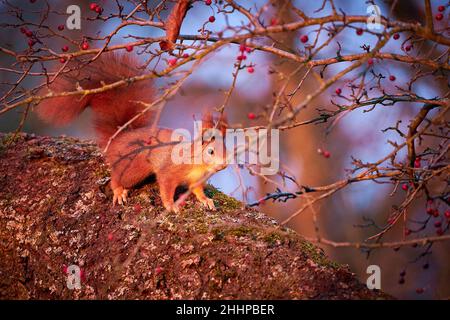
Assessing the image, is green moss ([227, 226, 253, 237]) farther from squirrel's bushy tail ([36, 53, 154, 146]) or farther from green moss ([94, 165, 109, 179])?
squirrel's bushy tail ([36, 53, 154, 146])

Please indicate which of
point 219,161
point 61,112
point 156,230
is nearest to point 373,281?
point 156,230

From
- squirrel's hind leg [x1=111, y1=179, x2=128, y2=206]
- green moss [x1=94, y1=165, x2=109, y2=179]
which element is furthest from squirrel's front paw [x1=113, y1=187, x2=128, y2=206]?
green moss [x1=94, y1=165, x2=109, y2=179]

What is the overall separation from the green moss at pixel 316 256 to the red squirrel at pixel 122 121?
2.50 feet

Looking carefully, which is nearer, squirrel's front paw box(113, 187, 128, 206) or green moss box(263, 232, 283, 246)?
green moss box(263, 232, 283, 246)

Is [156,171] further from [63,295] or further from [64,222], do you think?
[63,295]

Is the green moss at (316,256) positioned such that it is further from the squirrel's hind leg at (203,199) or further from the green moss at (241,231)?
the squirrel's hind leg at (203,199)

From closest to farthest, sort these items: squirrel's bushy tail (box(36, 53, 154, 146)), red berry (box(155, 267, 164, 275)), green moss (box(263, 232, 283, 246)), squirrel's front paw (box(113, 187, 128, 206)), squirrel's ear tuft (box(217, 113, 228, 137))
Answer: squirrel's ear tuft (box(217, 113, 228, 137)) < red berry (box(155, 267, 164, 275)) < green moss (box(263, 232, 283, 246)) < squirrel's front paw (box(113, 187, 128, 206)) < squirrel's bushy tail (box(36, 53, 154, 146))

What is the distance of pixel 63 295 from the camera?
8.74 feet

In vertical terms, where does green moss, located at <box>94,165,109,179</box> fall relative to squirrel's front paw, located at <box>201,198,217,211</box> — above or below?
above

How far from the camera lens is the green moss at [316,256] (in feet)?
8.36

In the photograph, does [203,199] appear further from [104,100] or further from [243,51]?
[243,51]

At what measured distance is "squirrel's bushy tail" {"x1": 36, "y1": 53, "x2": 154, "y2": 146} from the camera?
11.9 feet

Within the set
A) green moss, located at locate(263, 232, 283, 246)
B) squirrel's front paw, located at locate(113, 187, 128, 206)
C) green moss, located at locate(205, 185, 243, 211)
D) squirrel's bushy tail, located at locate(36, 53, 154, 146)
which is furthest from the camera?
squirrel's bushy tail, located at locate(36, 53, 154, 146)
